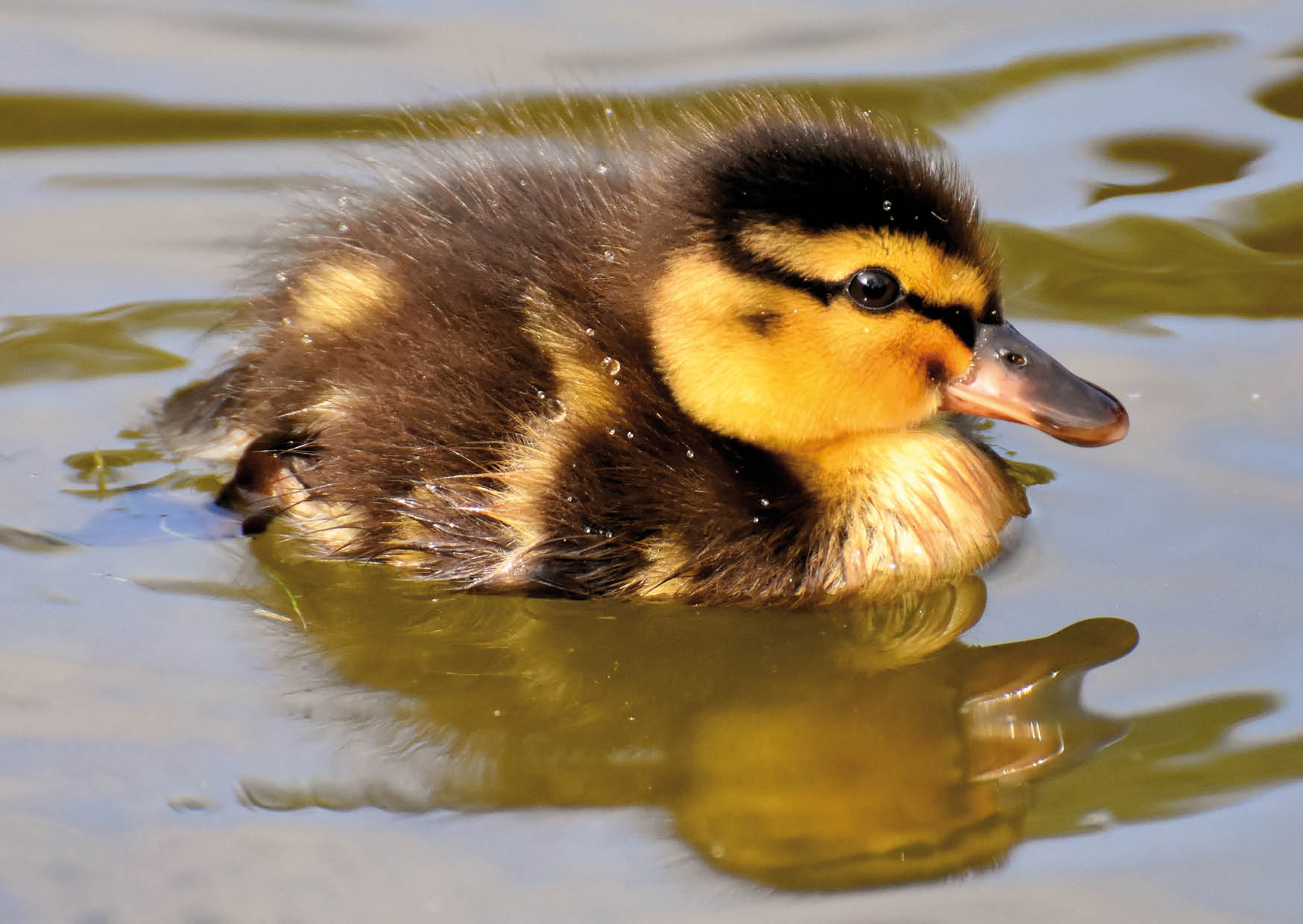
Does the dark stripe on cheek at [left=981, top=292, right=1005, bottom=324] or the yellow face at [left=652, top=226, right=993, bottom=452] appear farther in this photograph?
the dark stripe on cheek at [left=981, top=292, right=1005, bottom=324]

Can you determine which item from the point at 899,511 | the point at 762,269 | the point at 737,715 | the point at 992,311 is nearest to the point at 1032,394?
the point at 992,311

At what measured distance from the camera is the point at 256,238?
362cm

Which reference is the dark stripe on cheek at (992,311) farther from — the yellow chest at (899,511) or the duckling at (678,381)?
the yellow chest at (899,511)

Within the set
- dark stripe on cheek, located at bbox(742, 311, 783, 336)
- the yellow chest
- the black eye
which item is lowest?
the yellow chest

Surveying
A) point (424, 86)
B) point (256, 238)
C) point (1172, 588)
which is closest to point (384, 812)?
point (1172, 588)

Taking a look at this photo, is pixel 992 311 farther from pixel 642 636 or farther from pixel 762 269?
pixel 642 636

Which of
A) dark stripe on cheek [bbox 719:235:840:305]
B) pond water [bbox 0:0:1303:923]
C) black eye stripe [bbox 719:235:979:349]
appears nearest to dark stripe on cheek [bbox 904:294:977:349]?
black eye stripe [bbox 719:235:979:349]

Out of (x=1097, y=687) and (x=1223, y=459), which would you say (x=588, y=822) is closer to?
(x=1097, y=687)

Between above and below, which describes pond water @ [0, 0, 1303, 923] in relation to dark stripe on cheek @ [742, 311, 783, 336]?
below

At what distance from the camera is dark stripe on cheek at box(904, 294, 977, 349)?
283 centimetres

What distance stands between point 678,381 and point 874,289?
1.05ft

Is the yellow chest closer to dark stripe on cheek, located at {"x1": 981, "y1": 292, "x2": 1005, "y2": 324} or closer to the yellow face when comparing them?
the yellow face

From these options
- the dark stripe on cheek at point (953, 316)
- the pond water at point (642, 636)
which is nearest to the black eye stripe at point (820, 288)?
the dark stripe on cheek at point (953, 316)

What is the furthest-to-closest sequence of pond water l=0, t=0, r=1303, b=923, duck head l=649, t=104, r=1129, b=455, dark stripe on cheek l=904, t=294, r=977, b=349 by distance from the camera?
dark stripe on cheek l=904, t=294, r=977, b=349
duck head l=649, t=104, r=1129, b=455
pond water l=0, t=0, r=1303, b=923
